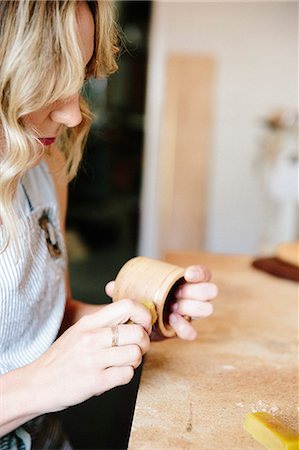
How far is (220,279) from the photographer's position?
161 cm

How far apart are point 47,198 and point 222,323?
49 cm

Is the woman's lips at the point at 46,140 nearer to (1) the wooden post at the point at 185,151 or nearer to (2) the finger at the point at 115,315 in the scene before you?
(2) the finger at the point at 115,315

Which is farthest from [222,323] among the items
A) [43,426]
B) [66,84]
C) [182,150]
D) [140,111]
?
[140,111]

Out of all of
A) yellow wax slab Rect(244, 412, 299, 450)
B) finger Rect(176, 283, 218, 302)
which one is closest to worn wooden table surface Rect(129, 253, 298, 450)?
yellow wax slab Rect(244, 412, 299, 450)

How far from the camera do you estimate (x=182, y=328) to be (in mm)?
1055

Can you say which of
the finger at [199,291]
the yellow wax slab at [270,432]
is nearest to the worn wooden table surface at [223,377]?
the yellow wax slab at [270,432]

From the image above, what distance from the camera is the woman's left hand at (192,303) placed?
1.05 m

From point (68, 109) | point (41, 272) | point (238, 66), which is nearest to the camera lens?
point (68, 109)

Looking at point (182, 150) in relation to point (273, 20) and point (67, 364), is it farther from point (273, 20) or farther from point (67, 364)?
point (67, 364)

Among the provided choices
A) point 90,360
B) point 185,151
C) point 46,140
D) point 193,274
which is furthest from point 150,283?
point 185,151

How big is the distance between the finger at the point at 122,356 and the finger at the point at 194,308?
220mm

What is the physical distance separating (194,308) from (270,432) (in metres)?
0.33

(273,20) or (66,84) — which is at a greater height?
(273,20)

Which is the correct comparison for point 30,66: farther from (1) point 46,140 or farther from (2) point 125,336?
(2) point 125,336
